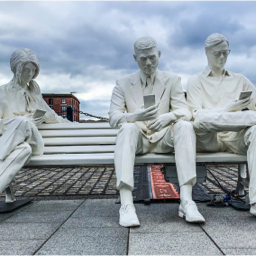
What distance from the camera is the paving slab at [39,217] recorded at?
10.2 ft

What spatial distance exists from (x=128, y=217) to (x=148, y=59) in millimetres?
1615

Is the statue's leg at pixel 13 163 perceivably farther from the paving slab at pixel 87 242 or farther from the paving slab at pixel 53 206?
the paving slab at pixel 87 242

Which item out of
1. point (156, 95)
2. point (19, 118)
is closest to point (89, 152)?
point (19, 118)

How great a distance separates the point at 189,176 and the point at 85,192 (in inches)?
→ 100

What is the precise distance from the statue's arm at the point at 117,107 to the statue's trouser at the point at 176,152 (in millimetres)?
304

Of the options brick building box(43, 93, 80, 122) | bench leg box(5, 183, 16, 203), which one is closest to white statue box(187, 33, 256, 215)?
bench leg box(5, 183, 16, 203)

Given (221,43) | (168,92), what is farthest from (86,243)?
(221,43)

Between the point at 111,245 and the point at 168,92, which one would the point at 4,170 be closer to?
the point at 111,245

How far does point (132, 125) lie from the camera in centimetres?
312

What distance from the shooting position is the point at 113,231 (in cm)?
263

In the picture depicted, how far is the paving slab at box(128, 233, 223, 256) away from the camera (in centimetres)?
210

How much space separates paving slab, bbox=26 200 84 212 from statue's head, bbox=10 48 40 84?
158 cm

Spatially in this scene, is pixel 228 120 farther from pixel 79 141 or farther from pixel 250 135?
pixel 79 141

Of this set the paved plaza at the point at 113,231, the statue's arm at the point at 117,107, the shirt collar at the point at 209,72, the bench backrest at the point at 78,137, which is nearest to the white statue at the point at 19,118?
the bench backrest at the point at 78,137
